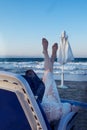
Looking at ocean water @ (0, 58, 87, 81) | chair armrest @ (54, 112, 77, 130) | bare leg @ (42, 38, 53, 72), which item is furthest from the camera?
ocean water @ (0, 58, 87, 81)

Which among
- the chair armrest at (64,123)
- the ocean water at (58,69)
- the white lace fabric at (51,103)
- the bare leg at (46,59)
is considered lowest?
the ocean water at (58,69)

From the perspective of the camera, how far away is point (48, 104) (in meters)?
2.24

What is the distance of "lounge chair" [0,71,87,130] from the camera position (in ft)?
5.31

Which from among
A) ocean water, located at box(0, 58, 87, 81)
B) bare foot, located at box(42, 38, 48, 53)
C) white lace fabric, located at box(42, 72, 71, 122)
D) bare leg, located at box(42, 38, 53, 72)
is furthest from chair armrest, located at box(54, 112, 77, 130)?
ocean water, located at box(0, 58, 87, 81)

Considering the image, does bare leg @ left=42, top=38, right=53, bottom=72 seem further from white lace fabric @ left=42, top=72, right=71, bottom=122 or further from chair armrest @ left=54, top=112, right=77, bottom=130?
chair armrest @ left=54, top=112, right=77, bottom=130

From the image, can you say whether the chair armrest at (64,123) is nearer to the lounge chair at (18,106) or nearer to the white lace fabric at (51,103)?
the white lace fabric at (51,103)

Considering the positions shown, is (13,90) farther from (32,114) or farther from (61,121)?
(61,121)

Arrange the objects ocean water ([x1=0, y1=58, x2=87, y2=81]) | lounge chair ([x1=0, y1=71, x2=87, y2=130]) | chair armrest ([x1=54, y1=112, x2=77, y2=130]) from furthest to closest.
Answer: ocean water ([x1=0, y1=58, x2=87, y2=81]), chair armrest ([x1=54, y1=112, x2=77, y2=130]), lounge chair ([x1=0, y1=71, x2=87, y2=130])

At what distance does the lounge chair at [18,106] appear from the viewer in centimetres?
162

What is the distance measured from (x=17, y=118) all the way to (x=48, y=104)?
550 millimetres

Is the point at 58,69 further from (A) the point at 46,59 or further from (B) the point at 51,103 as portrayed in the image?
(B) the point at 51,103

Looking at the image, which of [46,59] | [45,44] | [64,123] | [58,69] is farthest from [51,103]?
[58,69]

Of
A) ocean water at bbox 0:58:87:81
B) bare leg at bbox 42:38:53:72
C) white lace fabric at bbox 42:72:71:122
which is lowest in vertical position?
ocean water at bbox 0:58:87:81

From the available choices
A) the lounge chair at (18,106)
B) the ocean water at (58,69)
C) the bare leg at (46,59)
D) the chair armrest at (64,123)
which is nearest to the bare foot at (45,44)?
the bare leg at (46,59)
